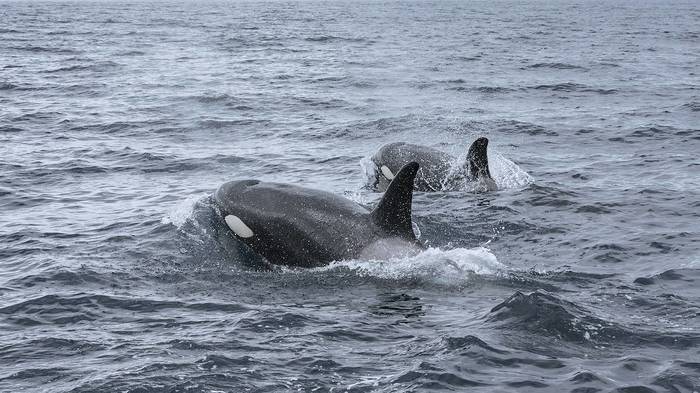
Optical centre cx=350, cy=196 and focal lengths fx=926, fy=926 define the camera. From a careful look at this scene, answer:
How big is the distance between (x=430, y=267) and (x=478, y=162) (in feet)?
20.2

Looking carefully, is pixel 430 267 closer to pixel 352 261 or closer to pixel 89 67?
pixel 352 261

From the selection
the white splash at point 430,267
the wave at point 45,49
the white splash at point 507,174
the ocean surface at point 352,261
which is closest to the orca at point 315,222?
the white splash at point 430,267

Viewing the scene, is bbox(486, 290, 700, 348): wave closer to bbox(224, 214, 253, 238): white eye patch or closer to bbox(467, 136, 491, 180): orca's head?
bbox(224, 214, 253, 238): white eye patch

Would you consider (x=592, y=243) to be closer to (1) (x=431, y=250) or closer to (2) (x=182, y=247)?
(1) (x=431, y=250)

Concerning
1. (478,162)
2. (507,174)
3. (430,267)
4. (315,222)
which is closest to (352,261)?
(315,222)

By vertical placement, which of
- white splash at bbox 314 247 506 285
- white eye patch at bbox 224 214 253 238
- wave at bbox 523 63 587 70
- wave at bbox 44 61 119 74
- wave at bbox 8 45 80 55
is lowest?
wave at bbox 8 45 80 55

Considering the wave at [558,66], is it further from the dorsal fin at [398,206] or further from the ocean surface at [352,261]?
the dorsal fin at [398,206]

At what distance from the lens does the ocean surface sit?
32.8ft

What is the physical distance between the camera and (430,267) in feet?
42.7

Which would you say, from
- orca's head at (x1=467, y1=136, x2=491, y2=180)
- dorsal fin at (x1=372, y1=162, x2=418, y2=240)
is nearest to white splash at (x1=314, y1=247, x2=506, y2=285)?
dorsal fin at (x1=372, y1=162, x2=418, y2=240)

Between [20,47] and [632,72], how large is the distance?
33.8m

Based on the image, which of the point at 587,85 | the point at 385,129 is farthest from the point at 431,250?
the point at 587,85

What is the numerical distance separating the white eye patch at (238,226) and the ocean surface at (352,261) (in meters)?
0.30

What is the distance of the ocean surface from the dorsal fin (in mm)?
491
